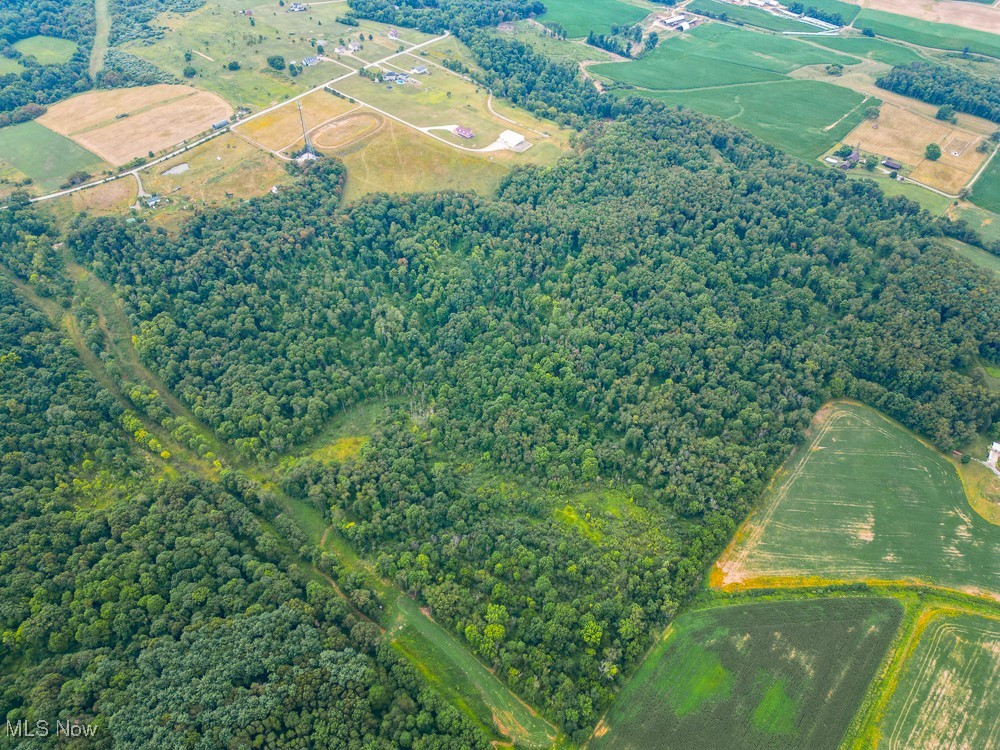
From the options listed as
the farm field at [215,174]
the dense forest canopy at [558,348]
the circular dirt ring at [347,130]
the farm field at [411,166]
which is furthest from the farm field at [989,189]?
the farm field at [215,174]

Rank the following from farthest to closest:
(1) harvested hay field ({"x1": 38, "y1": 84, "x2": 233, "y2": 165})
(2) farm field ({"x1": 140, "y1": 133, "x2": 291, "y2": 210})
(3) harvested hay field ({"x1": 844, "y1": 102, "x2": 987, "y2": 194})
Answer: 1. (1) harvested hay field ({"x1": 38, "y1": 84, "x2": 233, "y2": 165})
2. (3) harvested hay field ({"x1": 844, "y1": 102, "x2": 987, "y2": 194})
3. (2) farm field ({"x1": 140, "y1": 133, "x2": 291, "y2": 210})

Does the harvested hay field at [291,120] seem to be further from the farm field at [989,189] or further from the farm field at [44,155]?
the farm field at [989,189]

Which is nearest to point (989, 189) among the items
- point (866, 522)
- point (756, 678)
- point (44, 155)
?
point (866, 522)

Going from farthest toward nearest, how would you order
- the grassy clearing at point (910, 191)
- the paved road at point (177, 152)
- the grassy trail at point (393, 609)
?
1. the grassy clearing at point (910, 191)
2. the paved road at point (177, 152)
3. the grassy trail at point (393, 609)

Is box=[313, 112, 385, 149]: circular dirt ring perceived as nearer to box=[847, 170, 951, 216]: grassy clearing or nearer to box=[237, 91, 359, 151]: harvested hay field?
box=[237, 91, 359, 151]: harvested hay field

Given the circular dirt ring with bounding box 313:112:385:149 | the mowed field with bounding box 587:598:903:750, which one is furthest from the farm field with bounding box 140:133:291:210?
the mowed field with bounding box 587:598:903:750

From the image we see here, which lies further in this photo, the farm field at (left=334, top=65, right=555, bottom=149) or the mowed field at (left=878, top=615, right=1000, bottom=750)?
the farm field at (left=334, top=65, right=555, bottom=149)
